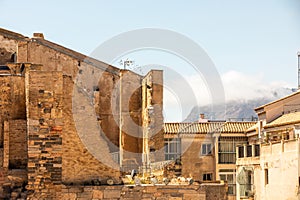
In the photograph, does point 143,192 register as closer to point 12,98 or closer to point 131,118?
point 12,98

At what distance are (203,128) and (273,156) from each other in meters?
10.8

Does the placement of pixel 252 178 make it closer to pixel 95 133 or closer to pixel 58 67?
pixel 58 67

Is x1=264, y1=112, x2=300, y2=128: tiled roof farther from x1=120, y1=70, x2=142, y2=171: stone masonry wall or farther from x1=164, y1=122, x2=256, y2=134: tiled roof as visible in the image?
x1=120, y1=70, x2=142, y2=171: stone masonry wall

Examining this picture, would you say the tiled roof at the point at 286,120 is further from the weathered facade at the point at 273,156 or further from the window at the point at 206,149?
the window at the point at 206,149

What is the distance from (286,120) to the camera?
3253 cm

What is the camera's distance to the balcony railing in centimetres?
3316

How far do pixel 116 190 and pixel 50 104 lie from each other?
108 inches

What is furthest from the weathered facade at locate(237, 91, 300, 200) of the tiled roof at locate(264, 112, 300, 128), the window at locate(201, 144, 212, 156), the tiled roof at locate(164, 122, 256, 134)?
the window at locate(201, 144, 212, 156)

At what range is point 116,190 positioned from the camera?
1467 cm

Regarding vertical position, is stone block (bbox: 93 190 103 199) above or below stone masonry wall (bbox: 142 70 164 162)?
below

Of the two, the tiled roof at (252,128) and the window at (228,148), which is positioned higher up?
Result: the tiled roof at (252,128)

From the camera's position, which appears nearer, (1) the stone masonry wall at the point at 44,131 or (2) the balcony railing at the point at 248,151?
(1) the stone masonry wall at the point at 44,131

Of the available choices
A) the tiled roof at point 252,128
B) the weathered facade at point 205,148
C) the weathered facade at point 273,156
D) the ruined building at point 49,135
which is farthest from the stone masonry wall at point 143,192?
the tiled roof at point 252,128

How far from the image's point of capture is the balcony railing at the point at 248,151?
3316 cm
